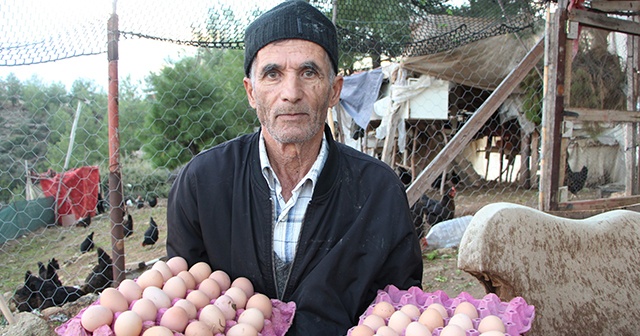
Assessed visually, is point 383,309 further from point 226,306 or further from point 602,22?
point 602,22

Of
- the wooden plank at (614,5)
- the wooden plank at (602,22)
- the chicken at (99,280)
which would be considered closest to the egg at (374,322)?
the chicken at (99,280)

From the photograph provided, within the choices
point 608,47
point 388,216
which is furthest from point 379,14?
point 388,216

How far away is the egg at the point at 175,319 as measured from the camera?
1.34 m

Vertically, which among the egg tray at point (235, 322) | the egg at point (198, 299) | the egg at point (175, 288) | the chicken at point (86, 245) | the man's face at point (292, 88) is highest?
the man's face at point (292, 88)

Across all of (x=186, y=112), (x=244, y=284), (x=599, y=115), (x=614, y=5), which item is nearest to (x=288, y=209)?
(x=244, y=284)

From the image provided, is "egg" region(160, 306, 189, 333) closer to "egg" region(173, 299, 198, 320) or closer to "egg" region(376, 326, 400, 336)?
"egg" region(173, 299, 198, 320)

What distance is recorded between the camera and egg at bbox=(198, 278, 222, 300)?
158 centimetres

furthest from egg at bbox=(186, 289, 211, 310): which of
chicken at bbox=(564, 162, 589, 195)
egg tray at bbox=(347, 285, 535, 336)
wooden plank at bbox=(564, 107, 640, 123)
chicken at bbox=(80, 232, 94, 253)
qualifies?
chicken at bbox=(564, 162, 589, 195)

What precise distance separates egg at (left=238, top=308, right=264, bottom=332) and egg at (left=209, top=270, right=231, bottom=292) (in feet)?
→ 0.72

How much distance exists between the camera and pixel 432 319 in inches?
57.6

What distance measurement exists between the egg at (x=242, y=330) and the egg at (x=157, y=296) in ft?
0.76

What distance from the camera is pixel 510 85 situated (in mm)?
4973

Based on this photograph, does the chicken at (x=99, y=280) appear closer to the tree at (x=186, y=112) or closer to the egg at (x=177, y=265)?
the egg at (x=177, y=265)

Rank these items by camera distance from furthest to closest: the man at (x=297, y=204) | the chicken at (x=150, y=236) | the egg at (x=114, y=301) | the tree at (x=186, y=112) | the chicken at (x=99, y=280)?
the tree at (x=186, y=112) → the chicken at (x=150, y=236) → the chicken at (x=99, y=280) → the man at (x=297, y=204) → the egg at (x=114, y=301)
